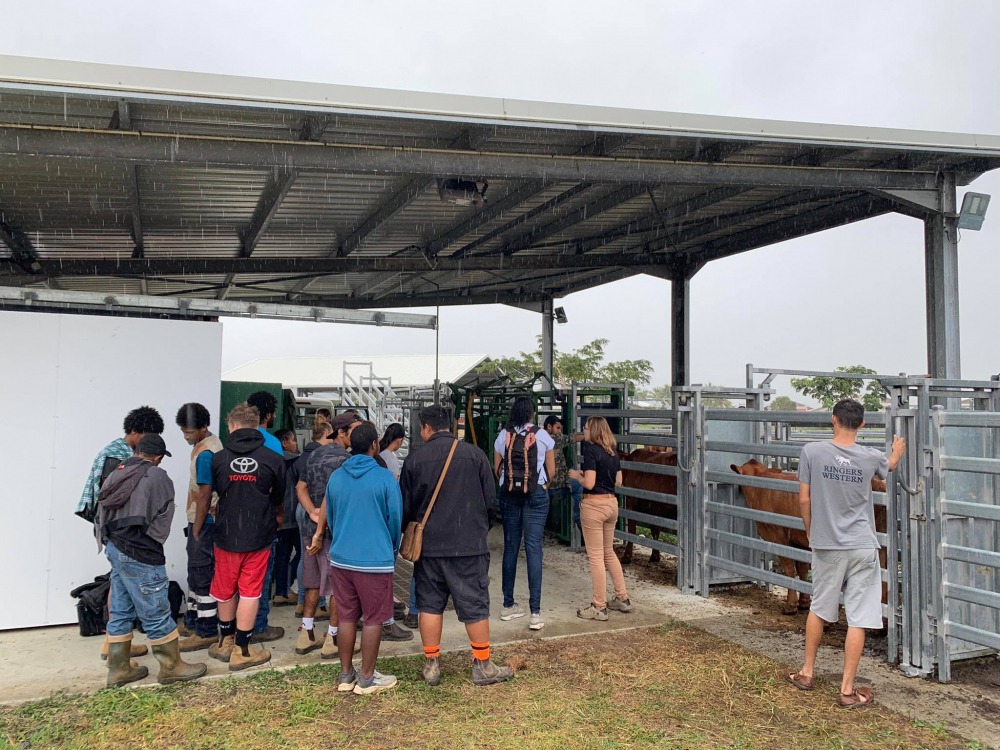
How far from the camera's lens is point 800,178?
23.4ft

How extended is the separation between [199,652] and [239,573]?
89 cm

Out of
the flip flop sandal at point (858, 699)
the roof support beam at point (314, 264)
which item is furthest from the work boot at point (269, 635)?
the roof support beam at point (314, 264)

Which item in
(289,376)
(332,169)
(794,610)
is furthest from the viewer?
(289,376)

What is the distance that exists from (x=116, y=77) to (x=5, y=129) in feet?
3.72

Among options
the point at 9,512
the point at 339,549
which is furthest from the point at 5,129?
the point at 339,549

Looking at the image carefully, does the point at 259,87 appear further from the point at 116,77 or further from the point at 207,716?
the point at 207,716

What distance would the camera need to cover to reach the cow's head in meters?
7.01

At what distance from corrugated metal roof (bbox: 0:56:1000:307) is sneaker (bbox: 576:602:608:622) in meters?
3.79

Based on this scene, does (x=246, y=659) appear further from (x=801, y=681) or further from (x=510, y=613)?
(x=801, y=681)

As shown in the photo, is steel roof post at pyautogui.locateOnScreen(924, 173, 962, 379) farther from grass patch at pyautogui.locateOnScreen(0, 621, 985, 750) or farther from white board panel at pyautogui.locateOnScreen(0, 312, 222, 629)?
white board panel at pyautogui.locateOnScreen(0, 312, 222, 629)

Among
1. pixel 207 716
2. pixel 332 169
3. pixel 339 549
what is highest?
pixel 332 169

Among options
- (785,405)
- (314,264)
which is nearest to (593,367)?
(785,405)

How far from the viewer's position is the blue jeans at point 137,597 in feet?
15.9

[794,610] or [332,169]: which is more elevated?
[332,169]
